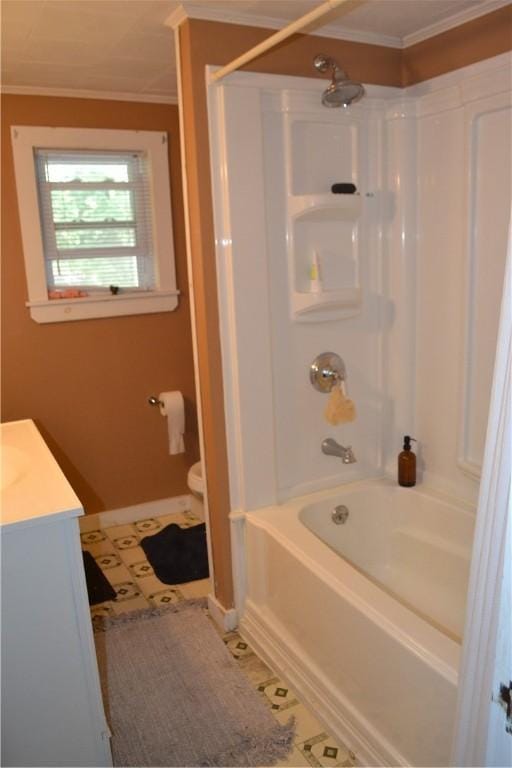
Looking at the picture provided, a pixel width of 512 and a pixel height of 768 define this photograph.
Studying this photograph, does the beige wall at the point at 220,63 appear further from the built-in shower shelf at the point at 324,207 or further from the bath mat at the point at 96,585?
the bath mat at the point at 96,585

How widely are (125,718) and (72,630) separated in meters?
0.65

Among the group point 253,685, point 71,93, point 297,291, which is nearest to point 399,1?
point 297,291

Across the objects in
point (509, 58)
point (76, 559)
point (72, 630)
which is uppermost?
point (509, 58)

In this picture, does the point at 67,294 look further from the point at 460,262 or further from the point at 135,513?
the point at 460,262

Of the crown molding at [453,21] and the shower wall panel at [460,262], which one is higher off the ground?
the crown molding at [453,21]

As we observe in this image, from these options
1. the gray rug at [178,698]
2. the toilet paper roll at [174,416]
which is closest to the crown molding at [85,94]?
the toilet paper roll at [174,416]

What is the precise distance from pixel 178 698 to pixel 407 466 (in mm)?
1238

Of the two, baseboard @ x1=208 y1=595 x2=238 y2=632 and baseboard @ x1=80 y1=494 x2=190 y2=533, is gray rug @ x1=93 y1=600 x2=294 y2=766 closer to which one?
baseboard @ x1=208 y1=595 x2=238 y2=632

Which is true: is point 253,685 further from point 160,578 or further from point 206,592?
point 160,578

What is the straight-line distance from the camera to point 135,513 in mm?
3408

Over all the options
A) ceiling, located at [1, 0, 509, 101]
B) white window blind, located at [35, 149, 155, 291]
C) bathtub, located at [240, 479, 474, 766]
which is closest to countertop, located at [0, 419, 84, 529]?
bathtub, located at [240, 479, 474, 766]

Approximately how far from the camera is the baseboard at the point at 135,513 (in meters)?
3.30

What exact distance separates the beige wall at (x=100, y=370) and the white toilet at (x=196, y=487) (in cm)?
10

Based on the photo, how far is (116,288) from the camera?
316 cm
